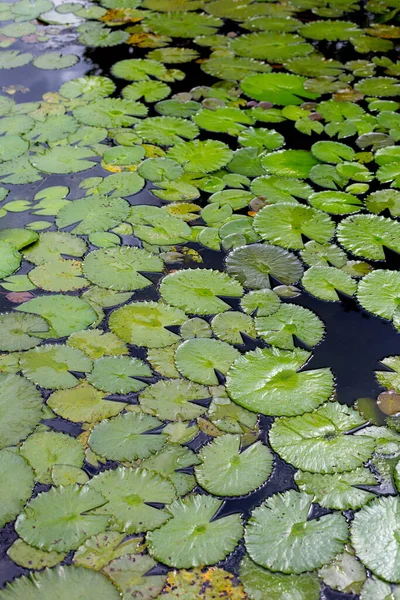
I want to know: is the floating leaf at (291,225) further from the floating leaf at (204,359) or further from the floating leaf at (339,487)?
the floating leaf at (339,487)

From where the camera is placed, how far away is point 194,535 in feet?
4.95

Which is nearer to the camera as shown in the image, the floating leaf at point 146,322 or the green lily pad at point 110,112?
the floating leaf at point 146,322

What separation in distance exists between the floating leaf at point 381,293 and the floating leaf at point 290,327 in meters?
0.19

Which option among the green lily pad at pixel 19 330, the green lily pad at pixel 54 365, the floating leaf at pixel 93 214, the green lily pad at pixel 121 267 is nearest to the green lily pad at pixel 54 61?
the floating leaf at pixel 93 214

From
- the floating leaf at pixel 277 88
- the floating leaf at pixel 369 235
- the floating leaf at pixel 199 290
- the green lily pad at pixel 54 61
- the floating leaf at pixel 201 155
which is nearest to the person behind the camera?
the floating leaf at pixel 199 290

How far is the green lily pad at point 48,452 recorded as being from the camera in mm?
1644

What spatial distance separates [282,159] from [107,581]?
71.4 inches

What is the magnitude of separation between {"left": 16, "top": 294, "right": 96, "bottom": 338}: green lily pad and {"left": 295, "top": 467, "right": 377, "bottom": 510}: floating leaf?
2.55 feet

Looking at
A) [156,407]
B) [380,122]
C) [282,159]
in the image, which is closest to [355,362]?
[156,407]

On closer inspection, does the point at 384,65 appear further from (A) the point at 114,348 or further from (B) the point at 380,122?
(A) the point at 114,348

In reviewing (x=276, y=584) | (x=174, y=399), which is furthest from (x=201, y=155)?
(x=276, y=584)

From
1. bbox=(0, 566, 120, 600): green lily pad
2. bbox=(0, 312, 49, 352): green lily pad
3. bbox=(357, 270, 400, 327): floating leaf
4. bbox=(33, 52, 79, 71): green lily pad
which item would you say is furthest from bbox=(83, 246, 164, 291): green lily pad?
bbox=(33, 52, 79, 71): green lily pad

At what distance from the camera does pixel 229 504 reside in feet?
5.21

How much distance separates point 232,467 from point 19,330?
29.9 inches
